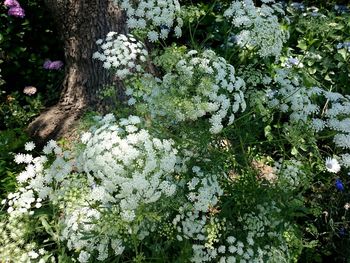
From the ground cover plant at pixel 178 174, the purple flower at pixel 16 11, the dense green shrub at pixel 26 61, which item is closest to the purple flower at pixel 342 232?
the ground cover plant at pixel 178 174

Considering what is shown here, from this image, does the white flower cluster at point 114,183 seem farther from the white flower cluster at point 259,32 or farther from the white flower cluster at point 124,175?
the white flower cluster at point 259,32

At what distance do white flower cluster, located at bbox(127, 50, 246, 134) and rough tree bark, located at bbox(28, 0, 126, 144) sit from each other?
1950 mm

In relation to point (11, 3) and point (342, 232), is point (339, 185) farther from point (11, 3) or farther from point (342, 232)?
point (11, 3)

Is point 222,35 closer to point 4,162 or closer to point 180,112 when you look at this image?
point 4,162

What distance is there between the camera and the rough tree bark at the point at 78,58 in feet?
16.8

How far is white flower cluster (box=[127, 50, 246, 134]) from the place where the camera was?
3062mm

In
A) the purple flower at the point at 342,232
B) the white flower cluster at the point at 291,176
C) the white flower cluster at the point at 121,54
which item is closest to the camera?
the white flower cluster at the point at 291,176

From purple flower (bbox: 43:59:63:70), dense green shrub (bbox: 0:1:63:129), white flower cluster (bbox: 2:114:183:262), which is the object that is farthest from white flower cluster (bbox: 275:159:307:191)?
purple flower (bbox: 43:59:63:70)

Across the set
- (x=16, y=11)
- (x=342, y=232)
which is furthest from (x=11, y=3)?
(x=342, y=232)

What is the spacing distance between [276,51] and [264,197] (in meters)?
1.13

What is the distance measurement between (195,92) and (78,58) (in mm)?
2521

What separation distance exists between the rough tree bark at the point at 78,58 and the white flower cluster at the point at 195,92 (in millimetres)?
1950

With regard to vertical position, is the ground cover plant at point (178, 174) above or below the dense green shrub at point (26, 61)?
above

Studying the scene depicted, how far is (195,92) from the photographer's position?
3.27 meters
